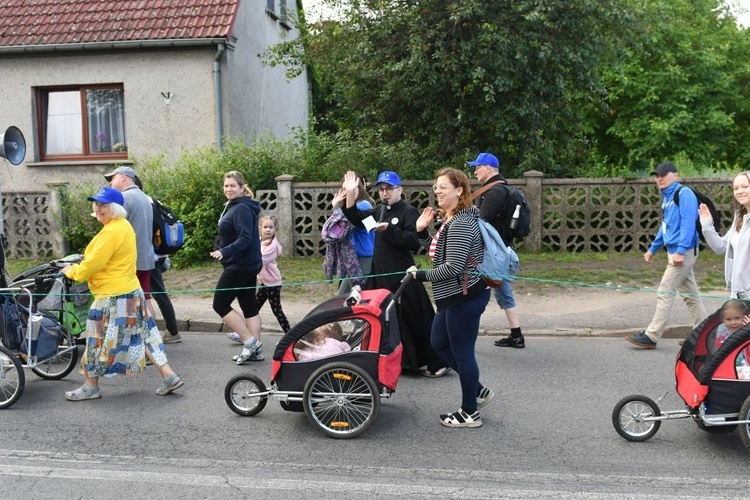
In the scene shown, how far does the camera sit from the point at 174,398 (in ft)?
21.2

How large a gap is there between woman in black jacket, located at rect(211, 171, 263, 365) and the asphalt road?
0.77m

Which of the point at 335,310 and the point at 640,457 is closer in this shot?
the point at 640,457

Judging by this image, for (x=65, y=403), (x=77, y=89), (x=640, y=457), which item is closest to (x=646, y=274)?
(x=640, y=457)

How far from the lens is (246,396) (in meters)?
5.88

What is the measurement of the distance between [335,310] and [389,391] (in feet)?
2.38

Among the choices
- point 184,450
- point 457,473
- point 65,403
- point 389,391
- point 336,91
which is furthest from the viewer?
point 336,91

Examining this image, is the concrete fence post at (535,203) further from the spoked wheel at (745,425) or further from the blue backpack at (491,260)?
the spoked wheel at (745,425)

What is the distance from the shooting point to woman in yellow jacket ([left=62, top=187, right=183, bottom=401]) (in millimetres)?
6172

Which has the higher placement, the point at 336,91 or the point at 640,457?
the point at 336,91

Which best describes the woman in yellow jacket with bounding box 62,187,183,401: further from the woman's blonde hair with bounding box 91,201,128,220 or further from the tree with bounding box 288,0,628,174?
the tree with bounding box 288,0,628,174

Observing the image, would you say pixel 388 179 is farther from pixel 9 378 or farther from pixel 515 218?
pixel 9 378

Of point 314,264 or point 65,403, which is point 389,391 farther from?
Result: point 314,264

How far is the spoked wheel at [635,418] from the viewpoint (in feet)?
17.1

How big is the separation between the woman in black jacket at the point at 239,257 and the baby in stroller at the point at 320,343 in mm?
1754
